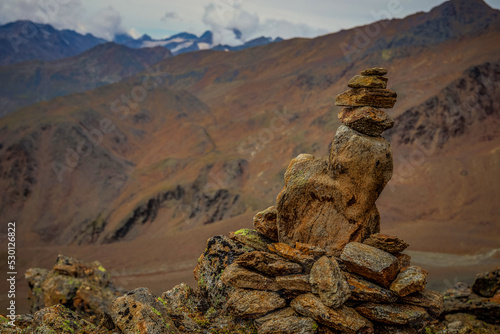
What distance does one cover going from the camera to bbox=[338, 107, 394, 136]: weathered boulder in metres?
11.5

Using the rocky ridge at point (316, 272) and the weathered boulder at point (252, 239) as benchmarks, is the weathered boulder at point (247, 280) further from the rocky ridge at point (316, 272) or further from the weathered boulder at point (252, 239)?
the weathered boulder at point (252, 239)

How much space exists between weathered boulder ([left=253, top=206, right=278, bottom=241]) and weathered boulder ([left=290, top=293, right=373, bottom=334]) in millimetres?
3213

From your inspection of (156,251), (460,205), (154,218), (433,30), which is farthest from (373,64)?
(156,251)

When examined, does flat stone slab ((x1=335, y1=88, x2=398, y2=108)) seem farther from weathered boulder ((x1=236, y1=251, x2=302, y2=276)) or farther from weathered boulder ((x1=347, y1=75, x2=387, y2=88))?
weathered boulder ((x1=236, y1=251, x2=302, y2=276))

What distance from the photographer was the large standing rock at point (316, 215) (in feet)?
37.7

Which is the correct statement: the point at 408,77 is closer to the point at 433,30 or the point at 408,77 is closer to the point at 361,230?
the point at 433,30

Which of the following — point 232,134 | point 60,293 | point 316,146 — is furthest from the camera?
point 232,134

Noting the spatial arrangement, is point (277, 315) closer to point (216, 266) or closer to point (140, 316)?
point (216, 266)

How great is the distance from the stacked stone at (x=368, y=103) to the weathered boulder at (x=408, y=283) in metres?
4.75

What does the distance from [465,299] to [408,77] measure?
6928cm

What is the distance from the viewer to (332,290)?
30.7ft

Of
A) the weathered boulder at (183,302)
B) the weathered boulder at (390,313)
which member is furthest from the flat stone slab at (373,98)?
the weathered boulder at (183,302)

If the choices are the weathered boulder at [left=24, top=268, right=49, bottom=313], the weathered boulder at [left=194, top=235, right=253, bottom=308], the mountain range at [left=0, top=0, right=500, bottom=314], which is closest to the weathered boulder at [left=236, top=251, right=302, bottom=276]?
the weathered boulder at [left=194, top=235, right=253, bottom=308]

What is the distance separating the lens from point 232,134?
3556 inches
